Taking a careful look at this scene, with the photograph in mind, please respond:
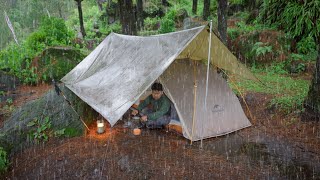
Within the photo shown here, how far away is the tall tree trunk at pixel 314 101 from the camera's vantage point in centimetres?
625

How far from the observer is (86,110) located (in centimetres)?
655

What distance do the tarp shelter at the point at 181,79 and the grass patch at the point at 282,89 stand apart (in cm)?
153

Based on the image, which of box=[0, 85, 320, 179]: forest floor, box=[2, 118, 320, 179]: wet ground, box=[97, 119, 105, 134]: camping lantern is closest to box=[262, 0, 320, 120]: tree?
box=[0, 85, 320, 179]: forest floor

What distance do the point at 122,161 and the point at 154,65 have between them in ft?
6.25

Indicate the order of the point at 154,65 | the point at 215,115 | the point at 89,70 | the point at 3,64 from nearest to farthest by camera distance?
the point at 154,65 < the point at 215,115 < the point at 89,70 < the point at 3,64

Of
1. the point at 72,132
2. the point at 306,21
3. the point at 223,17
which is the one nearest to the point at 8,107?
the point at 72,132

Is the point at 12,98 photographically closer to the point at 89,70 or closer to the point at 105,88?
the point at 89,70

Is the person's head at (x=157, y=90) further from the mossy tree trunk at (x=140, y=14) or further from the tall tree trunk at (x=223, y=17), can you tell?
the mossy tree trunk at (x=140, y=14)

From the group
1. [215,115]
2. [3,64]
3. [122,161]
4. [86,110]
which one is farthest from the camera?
[3,64]

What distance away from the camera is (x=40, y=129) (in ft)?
19.8

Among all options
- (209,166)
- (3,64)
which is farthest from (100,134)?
(3,64)

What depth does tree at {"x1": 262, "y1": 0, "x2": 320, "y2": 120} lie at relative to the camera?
5.98m

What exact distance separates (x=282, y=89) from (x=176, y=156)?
18.3ft

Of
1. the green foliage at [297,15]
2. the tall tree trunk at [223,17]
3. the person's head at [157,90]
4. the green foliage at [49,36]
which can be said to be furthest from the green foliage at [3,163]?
the green foliage at [49,36]
